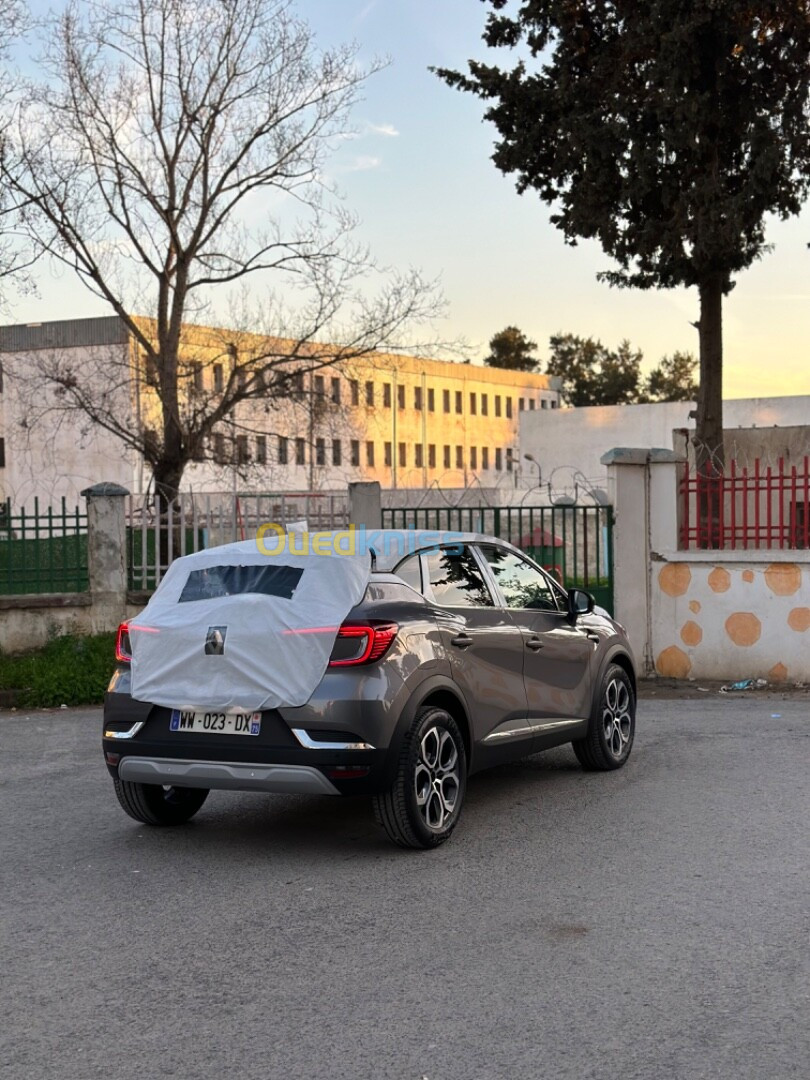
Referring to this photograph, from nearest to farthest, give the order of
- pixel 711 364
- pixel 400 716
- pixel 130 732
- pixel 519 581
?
pixel 400 716, pixel 130 732, pixel 519 581, pixel 711 364

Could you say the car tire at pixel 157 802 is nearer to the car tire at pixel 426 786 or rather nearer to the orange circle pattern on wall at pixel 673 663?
the car tire at pixel 426 786

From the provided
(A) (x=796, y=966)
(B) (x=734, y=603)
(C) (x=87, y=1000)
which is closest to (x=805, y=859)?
(A) (x=796, y=966)

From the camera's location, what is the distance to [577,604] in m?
9.06

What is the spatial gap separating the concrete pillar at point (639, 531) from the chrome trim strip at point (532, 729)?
21.4ft

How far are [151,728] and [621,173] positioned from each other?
1846 centimetres

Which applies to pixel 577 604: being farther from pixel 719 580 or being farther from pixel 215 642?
pixel 719 580

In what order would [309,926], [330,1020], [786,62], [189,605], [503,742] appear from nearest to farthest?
[330,1020] → [309,926] → [189,605] → [503,742] → [786,62]

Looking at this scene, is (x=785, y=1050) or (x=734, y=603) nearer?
(x=785, y=1050)

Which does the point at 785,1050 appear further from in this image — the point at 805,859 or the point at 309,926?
the point at 805,859

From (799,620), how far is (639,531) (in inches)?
79.0

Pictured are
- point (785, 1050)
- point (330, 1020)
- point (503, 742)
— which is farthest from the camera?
point (503, 742)

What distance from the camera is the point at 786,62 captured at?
22750mm

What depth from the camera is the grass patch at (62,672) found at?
14500 millimetres

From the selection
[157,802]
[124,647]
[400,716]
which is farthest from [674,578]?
[124,647]
